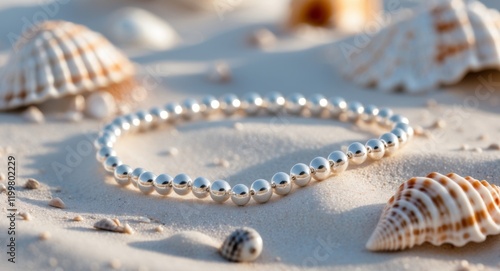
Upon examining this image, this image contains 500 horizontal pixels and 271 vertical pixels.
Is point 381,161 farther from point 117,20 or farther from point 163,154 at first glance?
point 117,20

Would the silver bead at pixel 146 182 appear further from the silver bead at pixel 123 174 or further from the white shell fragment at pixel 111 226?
the white shell fragment at pixel 111 226

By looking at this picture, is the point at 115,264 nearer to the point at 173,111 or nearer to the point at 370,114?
the point at 173,111

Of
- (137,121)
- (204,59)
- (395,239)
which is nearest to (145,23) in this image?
(204,59)

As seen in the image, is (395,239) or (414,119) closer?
(395,239)

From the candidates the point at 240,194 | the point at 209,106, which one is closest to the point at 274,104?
the point at 209,106

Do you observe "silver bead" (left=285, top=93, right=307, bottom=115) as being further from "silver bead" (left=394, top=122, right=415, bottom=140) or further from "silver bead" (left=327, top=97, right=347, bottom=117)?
"silver bead" (left=394, top=122, right=415, bottom=140)

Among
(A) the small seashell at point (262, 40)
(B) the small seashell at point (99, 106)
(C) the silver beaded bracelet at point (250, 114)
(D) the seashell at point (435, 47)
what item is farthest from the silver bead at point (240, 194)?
(A) the small seashell at point (262, 40)

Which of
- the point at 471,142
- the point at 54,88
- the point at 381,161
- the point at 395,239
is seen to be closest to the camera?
the point at 395,239
